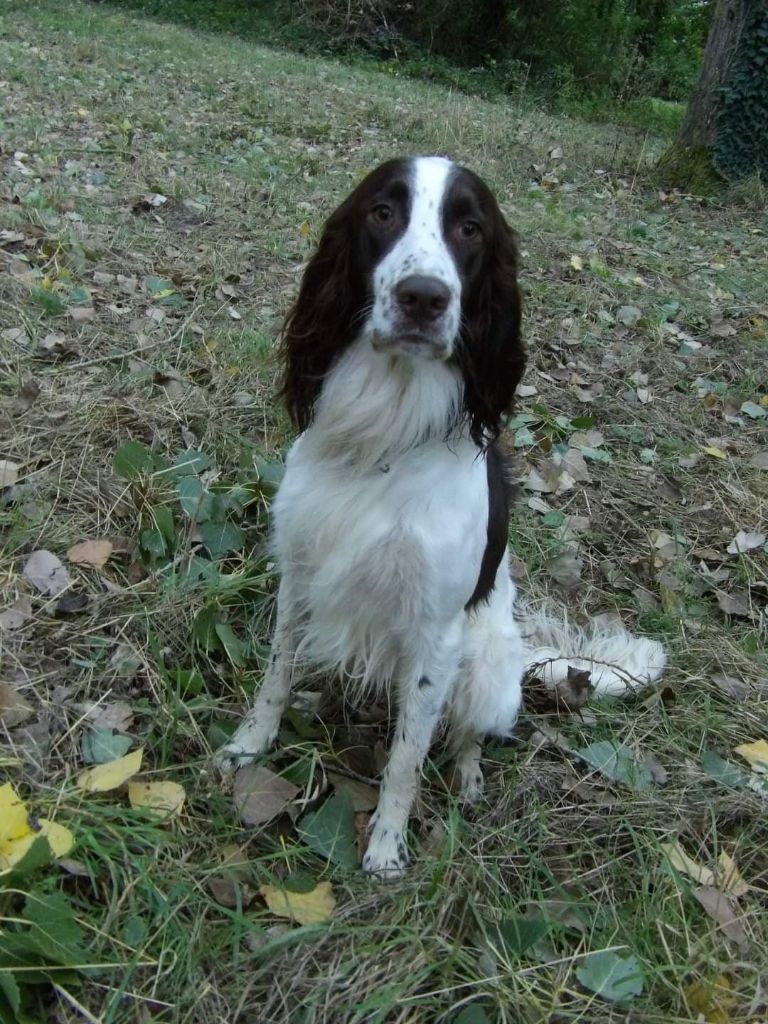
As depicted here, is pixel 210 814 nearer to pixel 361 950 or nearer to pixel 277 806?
pixel 277 806

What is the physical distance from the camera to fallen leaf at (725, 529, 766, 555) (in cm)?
344

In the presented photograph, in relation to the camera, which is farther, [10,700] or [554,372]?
[554,372]

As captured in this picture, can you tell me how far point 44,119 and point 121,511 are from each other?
5572 millimetres

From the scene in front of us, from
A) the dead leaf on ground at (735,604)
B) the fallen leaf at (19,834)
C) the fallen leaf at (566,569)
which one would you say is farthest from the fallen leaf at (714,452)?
the fallen leaf at (19,834)

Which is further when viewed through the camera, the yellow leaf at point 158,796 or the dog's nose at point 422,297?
the yellow leaf at point 158,796

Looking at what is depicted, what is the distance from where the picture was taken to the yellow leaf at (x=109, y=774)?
6.24 feet

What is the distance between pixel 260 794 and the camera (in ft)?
6.97

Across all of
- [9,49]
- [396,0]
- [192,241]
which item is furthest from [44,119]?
[396,0]

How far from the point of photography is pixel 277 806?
2.12 meters

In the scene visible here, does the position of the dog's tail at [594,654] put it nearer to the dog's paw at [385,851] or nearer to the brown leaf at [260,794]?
the dog's paw at [385,851]

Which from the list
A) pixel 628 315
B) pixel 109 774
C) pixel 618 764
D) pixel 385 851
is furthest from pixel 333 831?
pixel 628 315

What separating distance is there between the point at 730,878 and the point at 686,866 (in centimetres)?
11

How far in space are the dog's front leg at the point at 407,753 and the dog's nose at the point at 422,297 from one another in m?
0.85

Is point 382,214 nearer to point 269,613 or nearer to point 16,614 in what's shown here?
point 269,613
